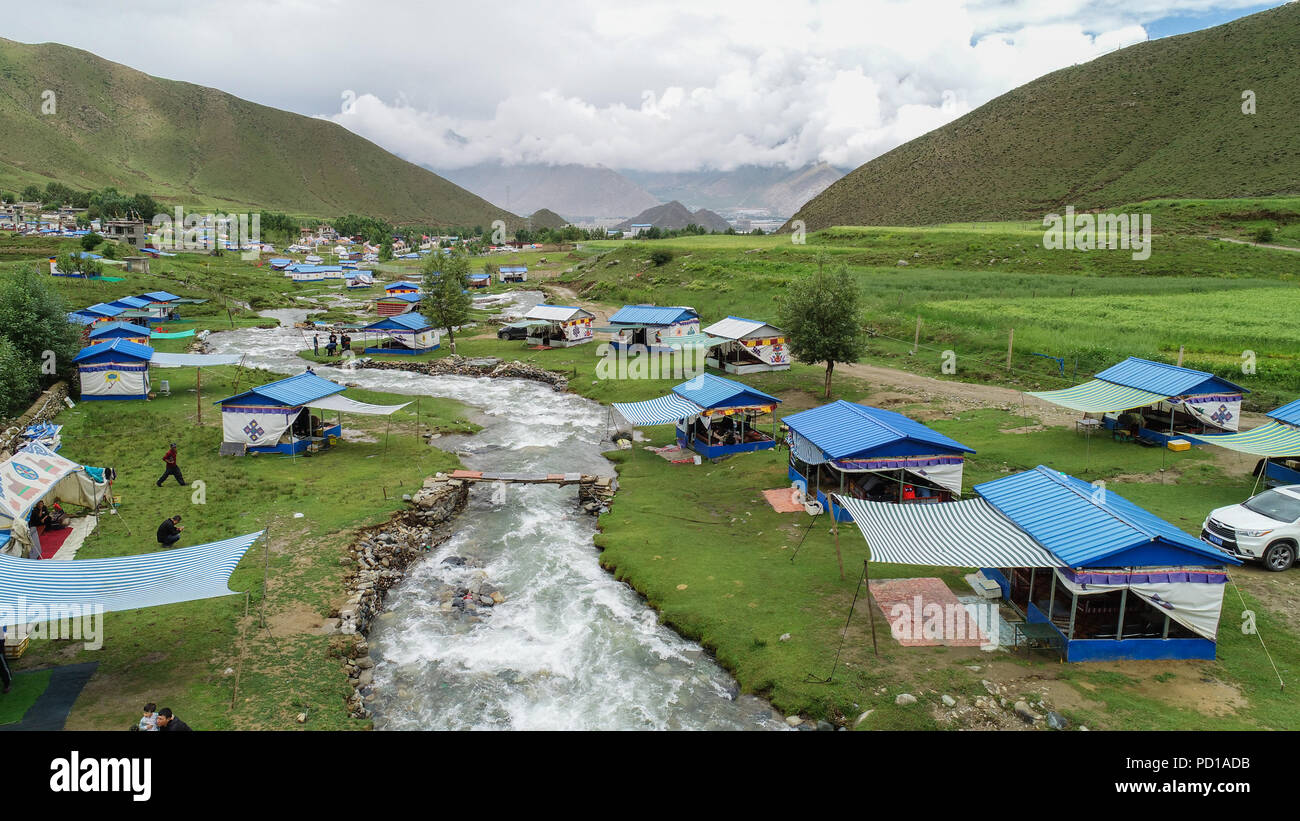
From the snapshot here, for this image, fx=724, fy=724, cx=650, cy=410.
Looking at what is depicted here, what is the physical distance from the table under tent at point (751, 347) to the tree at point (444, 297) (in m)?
21.0

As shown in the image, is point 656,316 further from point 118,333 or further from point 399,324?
point 118,333

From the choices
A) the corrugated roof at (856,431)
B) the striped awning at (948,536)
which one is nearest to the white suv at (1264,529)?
the striped awning at (948,536)

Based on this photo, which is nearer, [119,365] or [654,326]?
[119,365]

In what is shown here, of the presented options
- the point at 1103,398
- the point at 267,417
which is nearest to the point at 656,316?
the point at 267,417

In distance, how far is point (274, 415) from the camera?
27797 millimetres

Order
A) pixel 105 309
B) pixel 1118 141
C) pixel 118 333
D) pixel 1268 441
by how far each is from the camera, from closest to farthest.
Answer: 1. pixel 1268 441
2. pixel 118 333
3. pixel 105 309
4. pixel 1118 141

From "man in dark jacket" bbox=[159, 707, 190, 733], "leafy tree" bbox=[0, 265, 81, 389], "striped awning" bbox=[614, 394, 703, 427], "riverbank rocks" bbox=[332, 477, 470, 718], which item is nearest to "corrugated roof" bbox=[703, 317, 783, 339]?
"striped awning" bbox=[614, 394, 703, 427]

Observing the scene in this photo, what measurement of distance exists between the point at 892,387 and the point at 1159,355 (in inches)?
482

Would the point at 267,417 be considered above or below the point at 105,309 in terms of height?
below

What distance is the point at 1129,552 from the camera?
13.0 meters

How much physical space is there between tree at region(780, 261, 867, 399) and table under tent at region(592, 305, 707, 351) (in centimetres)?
1202

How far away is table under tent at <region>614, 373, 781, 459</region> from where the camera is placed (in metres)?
27.9

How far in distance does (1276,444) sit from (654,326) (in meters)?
35.0

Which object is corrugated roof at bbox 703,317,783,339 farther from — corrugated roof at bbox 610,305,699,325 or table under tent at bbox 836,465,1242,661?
table under tent at bbox 836,465,1242,661
